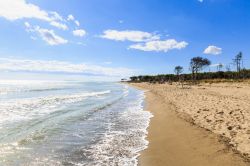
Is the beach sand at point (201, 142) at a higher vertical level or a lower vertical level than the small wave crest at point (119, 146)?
higher

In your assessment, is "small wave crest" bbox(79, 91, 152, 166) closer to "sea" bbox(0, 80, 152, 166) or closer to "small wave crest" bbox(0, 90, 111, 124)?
"sea" bbox(0, 80, 152, 166)

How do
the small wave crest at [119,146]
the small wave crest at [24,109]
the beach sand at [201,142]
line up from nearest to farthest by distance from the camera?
1. the beach sand at [201,142]
2. the small wave crest at [119,146]
3. the small wave crest at [24,109]

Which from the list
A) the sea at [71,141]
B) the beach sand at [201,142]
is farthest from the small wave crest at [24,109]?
the beach sand at [201,142]

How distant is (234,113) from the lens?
55.6ft

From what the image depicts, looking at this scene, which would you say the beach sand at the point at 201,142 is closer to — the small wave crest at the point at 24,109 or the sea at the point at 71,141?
the sea at the point at 71,141

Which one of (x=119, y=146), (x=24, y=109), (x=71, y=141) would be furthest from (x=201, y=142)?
(x=24, y=109)

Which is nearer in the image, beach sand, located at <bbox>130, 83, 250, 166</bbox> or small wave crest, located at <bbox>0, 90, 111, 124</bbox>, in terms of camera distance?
beach sand, located at <bbox>130, 83, 250, 166</bbox>

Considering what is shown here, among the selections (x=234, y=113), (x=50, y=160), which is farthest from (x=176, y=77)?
(x=50, y=160)

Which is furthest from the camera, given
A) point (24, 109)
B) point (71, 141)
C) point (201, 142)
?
point (24, 109)

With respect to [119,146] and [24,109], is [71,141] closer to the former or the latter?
[119,146]

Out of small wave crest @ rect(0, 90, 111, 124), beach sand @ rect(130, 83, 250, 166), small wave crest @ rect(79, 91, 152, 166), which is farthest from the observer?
small wave crest @ rect(0, 90, 111, 124)


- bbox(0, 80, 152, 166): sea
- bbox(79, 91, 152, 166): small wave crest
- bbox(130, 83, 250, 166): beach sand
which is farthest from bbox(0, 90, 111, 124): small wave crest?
bbox(130, 83, 250, 166): beach sand

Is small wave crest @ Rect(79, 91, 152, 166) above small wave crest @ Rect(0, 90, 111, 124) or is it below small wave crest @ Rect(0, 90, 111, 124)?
below

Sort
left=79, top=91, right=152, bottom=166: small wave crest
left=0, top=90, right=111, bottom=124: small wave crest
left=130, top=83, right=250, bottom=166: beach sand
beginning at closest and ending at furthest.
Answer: left=130, top=83, right=250, bottom=166: beach sand < left=79, top=91, right=152, bottom=166: small wave crest < left=0, top=90, right=111, bottom=124: small wave crest
